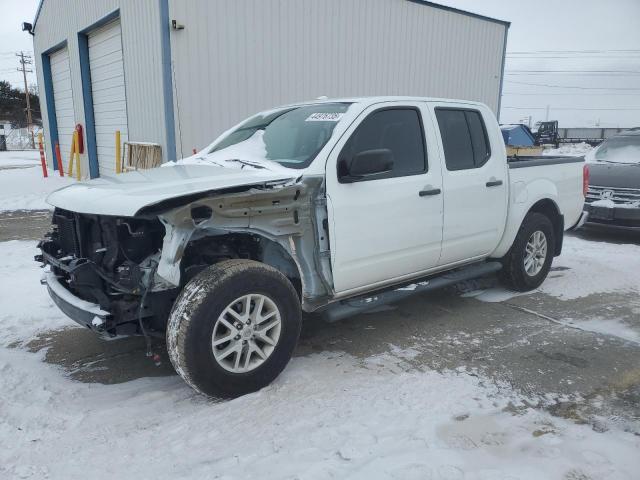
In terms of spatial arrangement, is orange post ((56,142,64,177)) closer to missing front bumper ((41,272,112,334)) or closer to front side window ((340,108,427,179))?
missing front bumper ((41,272,112,334))

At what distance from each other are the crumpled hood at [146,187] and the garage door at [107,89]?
29.9ft

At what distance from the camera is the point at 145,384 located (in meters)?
3.39

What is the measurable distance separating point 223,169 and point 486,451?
248 centimetres

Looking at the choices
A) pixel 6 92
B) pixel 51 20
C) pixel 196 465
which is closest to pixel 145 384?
pixel 196 465

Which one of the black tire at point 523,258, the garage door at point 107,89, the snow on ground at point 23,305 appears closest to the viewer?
the snow on ground at point 23,305

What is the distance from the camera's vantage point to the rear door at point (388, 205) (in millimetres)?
3508

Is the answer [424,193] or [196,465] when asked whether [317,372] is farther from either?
[424,193]

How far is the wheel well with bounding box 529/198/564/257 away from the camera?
536 centimetres

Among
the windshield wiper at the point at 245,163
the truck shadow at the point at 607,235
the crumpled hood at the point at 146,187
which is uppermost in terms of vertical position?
the windshield wiper at the point at 245,163

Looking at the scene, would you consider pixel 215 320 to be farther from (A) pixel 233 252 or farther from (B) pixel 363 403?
(B) pixel 363 403

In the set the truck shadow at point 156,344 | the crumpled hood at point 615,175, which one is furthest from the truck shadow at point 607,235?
the truck shadow at point 156,344

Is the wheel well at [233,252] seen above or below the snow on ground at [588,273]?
above

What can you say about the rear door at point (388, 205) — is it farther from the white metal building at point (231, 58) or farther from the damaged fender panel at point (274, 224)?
the white metal building at point (231, 58)

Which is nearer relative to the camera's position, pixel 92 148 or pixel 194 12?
pixel 194 12
